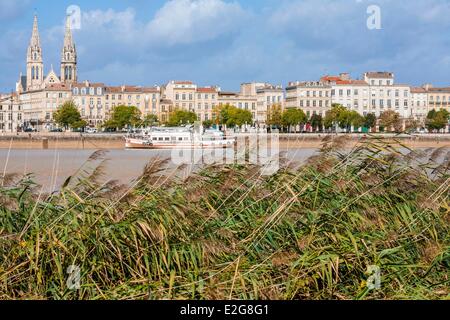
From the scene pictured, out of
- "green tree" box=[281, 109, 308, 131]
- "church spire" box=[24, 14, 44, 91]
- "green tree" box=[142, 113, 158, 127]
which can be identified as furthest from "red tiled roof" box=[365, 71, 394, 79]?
"church spire" box=[24, 14, 44, 91]

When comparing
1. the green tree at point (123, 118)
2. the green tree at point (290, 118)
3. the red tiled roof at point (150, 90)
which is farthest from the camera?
the red tiled roof at point (150, 90)

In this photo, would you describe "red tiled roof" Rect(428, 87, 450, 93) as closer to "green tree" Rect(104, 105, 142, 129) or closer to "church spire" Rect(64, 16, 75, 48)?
"green tree" Rect(104, 105, 142, 129)

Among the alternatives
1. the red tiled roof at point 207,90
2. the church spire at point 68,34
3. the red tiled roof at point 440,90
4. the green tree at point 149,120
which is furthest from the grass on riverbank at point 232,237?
the red tiled roof at point 440,90

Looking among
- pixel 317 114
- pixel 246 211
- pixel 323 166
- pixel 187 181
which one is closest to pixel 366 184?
pixel 323 166

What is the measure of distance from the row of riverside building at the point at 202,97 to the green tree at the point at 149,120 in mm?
5788

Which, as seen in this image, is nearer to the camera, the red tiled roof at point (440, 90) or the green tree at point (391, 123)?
the green tree at point (391, 123)

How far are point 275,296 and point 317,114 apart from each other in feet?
316

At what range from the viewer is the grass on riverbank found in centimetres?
598

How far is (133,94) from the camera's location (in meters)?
102

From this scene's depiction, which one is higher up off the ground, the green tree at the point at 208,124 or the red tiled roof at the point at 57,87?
the red tiled roof at the point at 57,87

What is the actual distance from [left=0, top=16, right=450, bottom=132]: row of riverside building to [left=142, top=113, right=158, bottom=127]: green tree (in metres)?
5.79

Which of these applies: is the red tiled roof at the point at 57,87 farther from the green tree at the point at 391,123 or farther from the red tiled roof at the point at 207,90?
the green tree at the point at 391,123

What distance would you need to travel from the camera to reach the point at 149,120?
90.4 metres

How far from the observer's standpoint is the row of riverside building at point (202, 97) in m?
99.9
